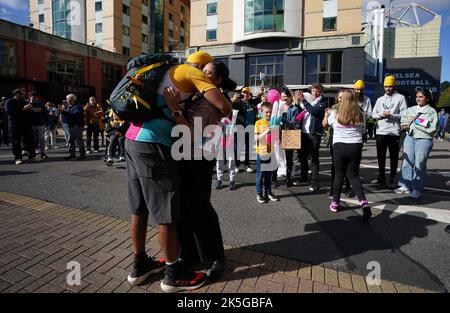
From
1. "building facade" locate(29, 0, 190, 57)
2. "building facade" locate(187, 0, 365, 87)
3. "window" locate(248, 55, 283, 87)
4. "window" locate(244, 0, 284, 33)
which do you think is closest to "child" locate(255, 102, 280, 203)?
"building facade" locate(187, 0, 365, 87)

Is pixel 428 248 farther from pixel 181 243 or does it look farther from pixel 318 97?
pixel 318 97

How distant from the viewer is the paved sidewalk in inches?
95.2

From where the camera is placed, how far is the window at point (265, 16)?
26.2 meters

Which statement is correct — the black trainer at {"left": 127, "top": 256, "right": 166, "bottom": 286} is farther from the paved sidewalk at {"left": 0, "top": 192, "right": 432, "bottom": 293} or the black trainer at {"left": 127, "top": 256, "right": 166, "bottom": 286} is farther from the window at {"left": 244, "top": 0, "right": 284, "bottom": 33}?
the window at {"left": 244, "top": 0, "right": 284, "bottom": 33}

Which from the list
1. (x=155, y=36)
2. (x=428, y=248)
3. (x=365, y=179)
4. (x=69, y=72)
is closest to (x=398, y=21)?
(x=155, y=36)

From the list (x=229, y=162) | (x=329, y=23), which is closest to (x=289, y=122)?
(x=229, y=162)

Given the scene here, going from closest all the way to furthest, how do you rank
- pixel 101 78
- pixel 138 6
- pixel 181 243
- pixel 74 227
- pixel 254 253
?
pixel 181 243 < pixel 254 253 < pixel 74 227 < pixel 101 78 < pixel 138 6

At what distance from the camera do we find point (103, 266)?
8.91 feet

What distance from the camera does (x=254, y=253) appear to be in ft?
9.94

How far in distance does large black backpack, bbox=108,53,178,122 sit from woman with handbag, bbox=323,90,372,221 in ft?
9.36

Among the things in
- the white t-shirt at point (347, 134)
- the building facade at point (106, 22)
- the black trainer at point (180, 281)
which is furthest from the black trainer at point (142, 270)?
the building facade at point (106, 22)

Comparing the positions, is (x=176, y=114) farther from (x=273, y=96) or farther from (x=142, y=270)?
(x=273, y=96)

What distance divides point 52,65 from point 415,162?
104 feet

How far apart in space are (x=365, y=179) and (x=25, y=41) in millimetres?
29508
